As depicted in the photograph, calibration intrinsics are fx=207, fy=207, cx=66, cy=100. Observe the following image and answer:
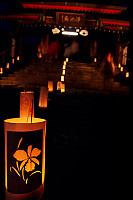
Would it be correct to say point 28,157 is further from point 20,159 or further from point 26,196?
point 26,196

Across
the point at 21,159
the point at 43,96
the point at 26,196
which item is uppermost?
the point at 43,96

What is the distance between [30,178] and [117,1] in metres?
17.7

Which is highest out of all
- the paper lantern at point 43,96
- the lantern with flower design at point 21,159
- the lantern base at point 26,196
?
the paper lantern at point 43,96

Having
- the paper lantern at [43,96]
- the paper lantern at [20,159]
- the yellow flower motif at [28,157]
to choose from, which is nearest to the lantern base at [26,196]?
the paper lantern at [20,159]

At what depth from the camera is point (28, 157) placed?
6.93 ft

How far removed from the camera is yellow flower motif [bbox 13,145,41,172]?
6.86 ft

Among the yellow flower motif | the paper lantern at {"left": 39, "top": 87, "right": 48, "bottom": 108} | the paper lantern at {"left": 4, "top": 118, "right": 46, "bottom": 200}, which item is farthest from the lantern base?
the paper lantern at {"left": 39, "top": 87, "right": 48, "bottom": 108}

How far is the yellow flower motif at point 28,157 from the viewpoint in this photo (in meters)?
2.09

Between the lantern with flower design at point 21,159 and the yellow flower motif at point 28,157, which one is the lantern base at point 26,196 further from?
the yellow flower motif at point 28,157

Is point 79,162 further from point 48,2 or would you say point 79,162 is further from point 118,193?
point 48,2

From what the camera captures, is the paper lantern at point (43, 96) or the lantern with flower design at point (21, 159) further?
the paper lantern at point (43, 96)

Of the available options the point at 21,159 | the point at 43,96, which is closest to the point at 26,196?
the point at 21,159

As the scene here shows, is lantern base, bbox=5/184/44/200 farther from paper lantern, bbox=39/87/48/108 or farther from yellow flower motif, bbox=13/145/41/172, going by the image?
paper lantern, bbox=39/87/48/108

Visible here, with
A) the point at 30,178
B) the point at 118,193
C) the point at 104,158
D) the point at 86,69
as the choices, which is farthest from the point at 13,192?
the point at 86,69
